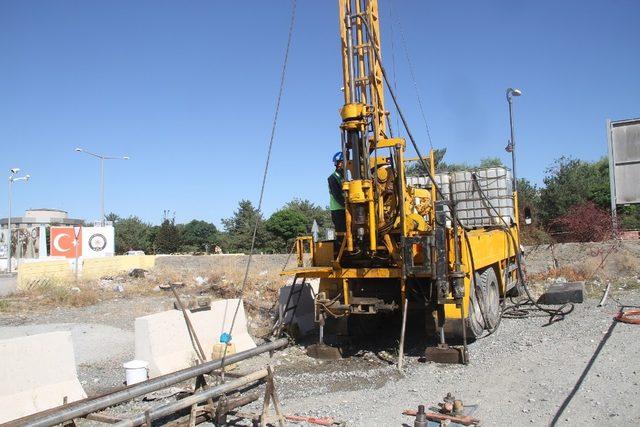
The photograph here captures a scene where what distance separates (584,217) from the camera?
86.5 ft

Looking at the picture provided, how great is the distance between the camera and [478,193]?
13.0 metres

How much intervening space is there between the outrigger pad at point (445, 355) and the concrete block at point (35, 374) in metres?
4.66

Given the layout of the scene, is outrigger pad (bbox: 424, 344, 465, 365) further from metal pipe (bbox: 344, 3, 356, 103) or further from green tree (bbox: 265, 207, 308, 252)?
green tree (bbox: 265, 207, 308, 252)

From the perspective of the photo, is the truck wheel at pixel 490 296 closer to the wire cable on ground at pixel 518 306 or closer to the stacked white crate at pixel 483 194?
the wire cable on ground at pixel 518 306

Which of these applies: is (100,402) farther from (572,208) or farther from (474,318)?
(572,208)

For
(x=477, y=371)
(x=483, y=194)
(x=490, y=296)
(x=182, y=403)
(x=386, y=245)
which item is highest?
(x=483, y=194)

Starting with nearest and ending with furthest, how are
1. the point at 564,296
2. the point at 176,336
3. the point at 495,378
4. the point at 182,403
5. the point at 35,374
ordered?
the point at 182,403 → the point at 35,374 → the point at 495,378 → the point at 176,336 → the point at 564,296

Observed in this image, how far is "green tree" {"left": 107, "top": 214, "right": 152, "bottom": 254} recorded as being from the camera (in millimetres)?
60447

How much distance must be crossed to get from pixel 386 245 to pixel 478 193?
547 cm

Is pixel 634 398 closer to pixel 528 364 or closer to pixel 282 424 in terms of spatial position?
pixel 528 364

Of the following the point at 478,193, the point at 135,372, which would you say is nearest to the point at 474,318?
the point at 478,193

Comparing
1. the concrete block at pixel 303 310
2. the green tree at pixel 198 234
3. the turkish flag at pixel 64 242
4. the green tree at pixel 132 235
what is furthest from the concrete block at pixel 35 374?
the green tree at pixel 198 234

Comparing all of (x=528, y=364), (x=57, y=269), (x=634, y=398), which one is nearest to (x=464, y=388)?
(x=528, y=364)

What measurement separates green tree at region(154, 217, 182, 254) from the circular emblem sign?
Answer: 55.0 feet
